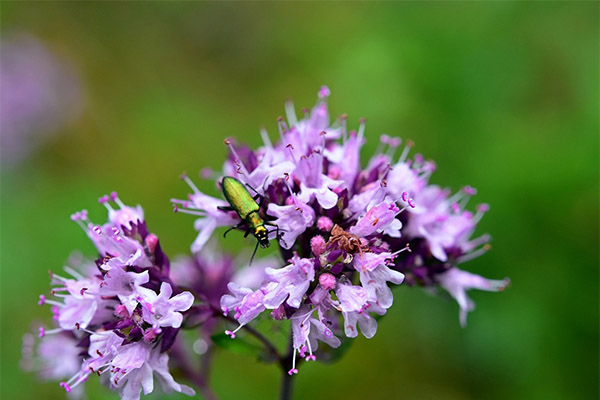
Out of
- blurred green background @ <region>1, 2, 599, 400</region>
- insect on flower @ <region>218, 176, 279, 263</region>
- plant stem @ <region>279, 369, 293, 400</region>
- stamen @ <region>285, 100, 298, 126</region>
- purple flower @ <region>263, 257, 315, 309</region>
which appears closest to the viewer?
purple flower @ <region>263, 257, 315, 309</region>

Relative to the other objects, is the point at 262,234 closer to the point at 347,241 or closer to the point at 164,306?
the point at 347,241

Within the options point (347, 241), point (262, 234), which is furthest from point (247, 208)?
point (347, 241)

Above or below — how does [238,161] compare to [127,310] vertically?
above

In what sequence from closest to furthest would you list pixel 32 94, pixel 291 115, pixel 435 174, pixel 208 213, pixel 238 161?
pixel 238 161, pixel 208 213, pixel 435 174, pixel 291 115, pixel 32 94

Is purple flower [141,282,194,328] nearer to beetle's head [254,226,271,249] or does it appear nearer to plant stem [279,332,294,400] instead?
beetle's head [254,226,271,249]

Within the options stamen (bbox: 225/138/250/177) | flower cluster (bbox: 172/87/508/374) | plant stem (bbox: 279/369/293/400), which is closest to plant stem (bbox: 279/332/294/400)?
plant stem (bbox: 279/369/293/400)

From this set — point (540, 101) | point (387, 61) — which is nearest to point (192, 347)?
point (387, 61)

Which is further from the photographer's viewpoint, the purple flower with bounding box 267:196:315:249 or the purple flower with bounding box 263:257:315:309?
the purple flower with bounding box 267:196:315:249
